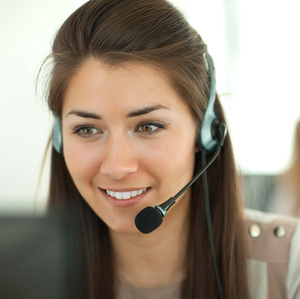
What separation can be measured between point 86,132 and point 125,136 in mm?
111

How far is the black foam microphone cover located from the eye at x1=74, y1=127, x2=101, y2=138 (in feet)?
0.73

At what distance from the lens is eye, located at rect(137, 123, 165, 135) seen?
0.88 m

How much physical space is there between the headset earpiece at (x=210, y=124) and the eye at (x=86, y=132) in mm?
244

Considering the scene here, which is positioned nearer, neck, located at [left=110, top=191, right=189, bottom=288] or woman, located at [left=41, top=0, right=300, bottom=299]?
woman, located at [left=41, top=0, right=300, bottom=299]

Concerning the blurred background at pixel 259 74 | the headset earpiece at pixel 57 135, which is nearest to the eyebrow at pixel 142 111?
the headset earpiece at pixel 57 135

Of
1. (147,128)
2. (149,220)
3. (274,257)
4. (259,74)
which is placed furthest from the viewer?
(259,74)

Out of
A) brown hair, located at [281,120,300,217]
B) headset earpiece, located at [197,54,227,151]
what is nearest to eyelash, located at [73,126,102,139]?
headset earpiece, located at [197,54,227,151]

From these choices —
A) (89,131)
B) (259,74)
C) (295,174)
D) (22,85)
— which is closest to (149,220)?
(89,131)

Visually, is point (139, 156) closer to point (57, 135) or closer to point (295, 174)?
point (57, 135)

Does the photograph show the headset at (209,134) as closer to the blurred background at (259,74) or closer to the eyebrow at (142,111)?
the eyebrow at (142,111)

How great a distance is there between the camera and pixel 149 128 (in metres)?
0.88

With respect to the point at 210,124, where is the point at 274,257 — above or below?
below

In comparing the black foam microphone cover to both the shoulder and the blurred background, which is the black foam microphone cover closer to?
the shoulder

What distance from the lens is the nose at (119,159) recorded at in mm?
822
